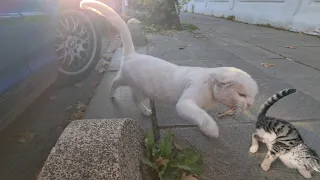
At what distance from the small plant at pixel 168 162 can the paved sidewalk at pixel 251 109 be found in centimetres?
25

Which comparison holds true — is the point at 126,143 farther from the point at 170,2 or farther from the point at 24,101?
the point at 170,2

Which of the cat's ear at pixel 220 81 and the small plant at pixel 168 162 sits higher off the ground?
the cat's ear at pixel 220 81

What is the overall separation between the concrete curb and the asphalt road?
0.95 meters

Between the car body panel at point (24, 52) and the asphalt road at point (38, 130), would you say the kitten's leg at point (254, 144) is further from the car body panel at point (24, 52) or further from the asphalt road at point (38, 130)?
the car body panel at point (24, 52)

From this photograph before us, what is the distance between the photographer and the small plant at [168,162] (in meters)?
1.81

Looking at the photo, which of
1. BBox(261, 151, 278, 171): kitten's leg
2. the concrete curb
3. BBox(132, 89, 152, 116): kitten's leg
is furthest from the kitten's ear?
BBox(132, 89, 152, 116): kitten's leg

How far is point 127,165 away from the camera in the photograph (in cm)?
156

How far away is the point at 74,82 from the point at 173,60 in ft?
6.98

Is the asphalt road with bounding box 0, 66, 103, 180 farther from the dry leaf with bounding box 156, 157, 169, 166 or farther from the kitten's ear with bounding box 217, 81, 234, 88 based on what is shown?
the kitten's ear with bounding box 217, 81, 234, 88

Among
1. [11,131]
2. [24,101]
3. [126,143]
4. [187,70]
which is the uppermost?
[187,70]

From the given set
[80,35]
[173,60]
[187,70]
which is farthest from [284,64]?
[80,35]

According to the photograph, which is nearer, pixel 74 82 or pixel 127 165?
pixel 127 165

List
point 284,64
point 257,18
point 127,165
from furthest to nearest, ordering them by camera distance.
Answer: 1. point 257,18
2. point 284,64
3. point 127,165

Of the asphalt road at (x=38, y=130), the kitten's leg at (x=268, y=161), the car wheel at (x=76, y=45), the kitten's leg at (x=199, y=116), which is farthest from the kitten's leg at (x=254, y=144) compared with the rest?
the car wheel at (x=76, y=45)
